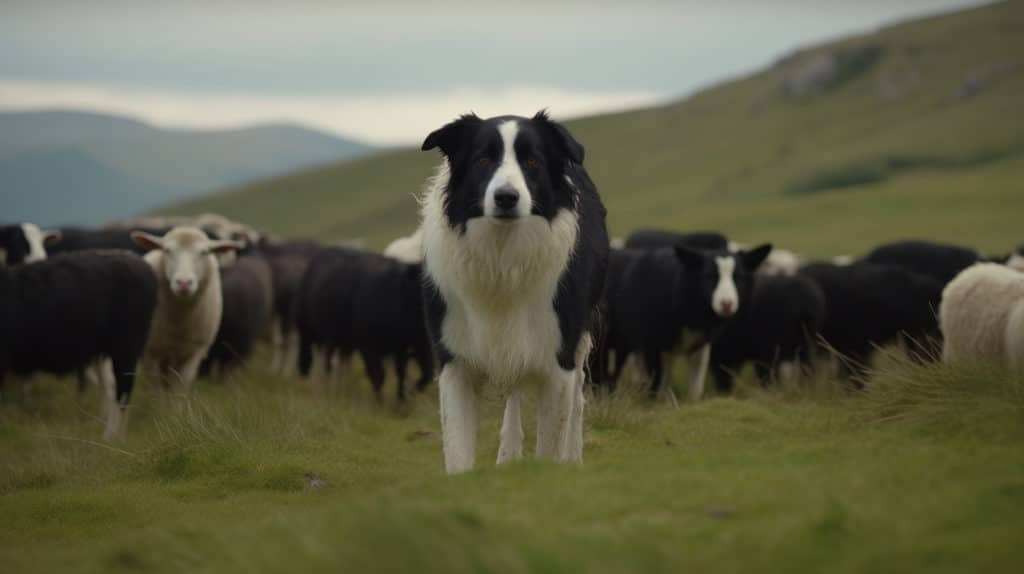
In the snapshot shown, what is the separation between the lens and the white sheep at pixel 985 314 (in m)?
10.7

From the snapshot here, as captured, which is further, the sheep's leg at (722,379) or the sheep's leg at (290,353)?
the sheep's leg at (290,353)

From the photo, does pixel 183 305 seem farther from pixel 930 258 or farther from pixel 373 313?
pixel 930 258

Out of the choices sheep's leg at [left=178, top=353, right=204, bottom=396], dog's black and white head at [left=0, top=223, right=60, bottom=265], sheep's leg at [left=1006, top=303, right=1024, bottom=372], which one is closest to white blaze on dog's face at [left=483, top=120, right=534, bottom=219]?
sheep's leg at [left=1006, top=303, right=1024, bottom=372]

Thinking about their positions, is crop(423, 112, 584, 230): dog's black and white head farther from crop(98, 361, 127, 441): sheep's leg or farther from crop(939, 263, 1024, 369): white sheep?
crop(98, 361, 127, 441): sheep's leg

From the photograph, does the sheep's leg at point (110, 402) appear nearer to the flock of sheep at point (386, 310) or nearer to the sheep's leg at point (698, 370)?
the flock of sheep at point (386, 310)

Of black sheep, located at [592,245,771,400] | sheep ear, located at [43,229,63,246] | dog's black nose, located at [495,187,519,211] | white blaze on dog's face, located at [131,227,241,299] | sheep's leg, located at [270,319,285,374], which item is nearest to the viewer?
dog's black nose, located at [495,187,519,211]

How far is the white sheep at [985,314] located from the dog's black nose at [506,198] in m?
4.80

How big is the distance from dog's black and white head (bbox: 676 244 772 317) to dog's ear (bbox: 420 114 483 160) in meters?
7.08

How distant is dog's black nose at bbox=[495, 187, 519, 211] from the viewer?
748 cm

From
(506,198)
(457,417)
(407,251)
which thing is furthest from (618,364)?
(506,198)

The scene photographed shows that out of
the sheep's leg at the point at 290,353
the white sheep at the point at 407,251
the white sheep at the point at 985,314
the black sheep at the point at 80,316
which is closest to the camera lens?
the white sheep at the point at 985,314

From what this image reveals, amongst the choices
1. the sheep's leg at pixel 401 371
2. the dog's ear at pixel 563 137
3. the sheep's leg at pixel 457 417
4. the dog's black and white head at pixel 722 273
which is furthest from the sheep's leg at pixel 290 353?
the dog's ear at pixel 563 137

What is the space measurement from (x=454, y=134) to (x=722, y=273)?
766cm

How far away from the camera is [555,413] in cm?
844
